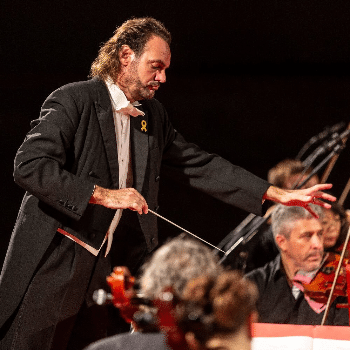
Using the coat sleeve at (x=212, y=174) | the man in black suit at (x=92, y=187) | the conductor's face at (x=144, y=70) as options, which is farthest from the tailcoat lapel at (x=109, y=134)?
the coat sleeve at (x=212, y=174)

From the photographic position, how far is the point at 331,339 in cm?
174

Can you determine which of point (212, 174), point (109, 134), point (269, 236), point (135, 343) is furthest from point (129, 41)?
point (269, 236)

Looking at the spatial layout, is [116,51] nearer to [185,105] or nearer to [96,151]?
[96,151]

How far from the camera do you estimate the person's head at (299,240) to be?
2756mm

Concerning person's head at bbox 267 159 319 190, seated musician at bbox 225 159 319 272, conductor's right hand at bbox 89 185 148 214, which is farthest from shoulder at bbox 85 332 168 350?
person's head at bbox 267 159 319 190

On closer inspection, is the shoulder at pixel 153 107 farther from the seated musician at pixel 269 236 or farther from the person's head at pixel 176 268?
the person's head at pixel 176 268

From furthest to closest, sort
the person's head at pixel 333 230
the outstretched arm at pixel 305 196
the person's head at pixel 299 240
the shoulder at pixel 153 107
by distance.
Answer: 1. the person's head at pixel 333 230
2. the person's head at pixel 299 240
3. the shoulder at pixel 153 107
4. the outstretched arm at pixel 305 196

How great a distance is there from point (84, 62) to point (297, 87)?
4.58 ft

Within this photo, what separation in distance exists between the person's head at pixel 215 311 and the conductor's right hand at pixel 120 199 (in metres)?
Answer: 0.85

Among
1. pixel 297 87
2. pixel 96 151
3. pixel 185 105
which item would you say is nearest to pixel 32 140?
pixel 96 151

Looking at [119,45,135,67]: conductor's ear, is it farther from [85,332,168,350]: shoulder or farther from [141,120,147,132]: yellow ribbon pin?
[85,332,168,350]: shoulder

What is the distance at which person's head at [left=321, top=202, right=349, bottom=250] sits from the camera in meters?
3.05

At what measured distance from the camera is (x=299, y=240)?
2791 mm

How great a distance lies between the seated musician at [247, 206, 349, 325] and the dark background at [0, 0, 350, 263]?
1193 millimetres
